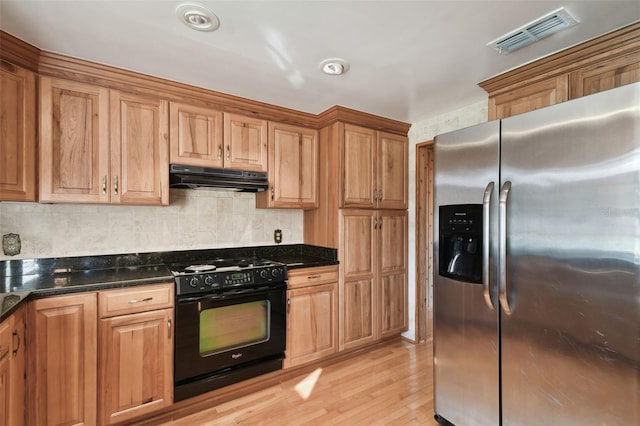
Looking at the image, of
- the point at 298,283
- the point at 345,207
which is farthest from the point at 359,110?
the point at 298,283

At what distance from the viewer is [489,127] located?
5.57 feet

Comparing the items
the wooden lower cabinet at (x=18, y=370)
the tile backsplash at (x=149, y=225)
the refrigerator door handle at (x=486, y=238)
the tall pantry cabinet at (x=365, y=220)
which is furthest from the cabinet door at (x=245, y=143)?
the refrigerator door handle at (x=486, y=238)

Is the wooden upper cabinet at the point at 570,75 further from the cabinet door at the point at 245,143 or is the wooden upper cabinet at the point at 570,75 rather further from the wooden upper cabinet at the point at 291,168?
the cabinet door at the point at 245,143

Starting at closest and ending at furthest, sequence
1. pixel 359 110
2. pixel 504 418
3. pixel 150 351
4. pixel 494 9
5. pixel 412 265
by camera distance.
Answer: pixel 494 9, pixel 504 418, pixel 150 351, pixel 359 110, pixel 412 265

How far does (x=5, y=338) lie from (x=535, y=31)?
3048 mm

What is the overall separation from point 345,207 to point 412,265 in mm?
1066

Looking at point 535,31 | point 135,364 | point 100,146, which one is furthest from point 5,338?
point 535,31

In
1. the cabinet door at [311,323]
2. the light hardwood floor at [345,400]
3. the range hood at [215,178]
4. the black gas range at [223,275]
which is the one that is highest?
the range hood at [215,178]

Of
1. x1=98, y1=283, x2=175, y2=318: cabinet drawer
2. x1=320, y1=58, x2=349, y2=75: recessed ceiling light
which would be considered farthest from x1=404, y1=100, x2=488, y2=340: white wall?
x1=98, y1=283, x2=175, y2=318: cabinet drawer

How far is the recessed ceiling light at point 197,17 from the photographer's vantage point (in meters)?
1.47

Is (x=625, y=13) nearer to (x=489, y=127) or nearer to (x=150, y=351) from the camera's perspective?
(x=489, y=127)

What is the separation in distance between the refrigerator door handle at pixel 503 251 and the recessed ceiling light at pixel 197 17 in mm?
1720

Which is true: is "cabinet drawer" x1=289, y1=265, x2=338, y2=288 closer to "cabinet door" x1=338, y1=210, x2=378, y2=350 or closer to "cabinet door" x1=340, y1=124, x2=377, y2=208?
"cabinet door" x1=338, y1=210, x2=378, y2=350

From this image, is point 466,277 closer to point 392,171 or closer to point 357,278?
point 357,278
